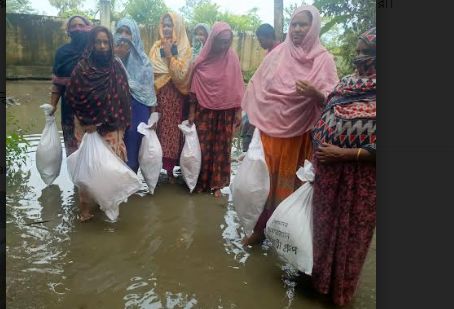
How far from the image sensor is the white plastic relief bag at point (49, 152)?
3924mm

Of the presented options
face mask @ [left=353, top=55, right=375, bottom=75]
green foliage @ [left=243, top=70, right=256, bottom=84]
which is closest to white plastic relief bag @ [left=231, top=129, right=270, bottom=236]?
face mask @ [left=353, top=55, right=375, bottom=75]

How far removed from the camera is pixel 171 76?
14.6 ft

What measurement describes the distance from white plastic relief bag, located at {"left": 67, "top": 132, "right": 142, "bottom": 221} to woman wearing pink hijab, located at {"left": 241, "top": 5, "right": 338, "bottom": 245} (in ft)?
3.63

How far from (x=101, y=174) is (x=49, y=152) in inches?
43.2

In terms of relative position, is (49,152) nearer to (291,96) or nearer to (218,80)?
(218,80)

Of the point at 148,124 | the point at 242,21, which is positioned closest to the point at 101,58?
the point at 148,124

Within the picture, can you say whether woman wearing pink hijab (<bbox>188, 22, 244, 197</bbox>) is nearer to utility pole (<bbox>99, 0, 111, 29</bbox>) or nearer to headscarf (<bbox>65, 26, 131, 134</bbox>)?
headscarf (<bbox>65, 26, 131, 134</bbox>)

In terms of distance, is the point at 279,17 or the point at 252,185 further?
the point at 279,17

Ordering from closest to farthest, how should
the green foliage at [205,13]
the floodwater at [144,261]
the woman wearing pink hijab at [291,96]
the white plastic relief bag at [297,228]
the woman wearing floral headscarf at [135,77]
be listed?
the white plastic relief bag at [297,228] < the floodwater at [144,261] < the woman wearing pink hijab at [291,96] < the woman wearing floral headscarf at [135,77] < the green foliage at [205,13]

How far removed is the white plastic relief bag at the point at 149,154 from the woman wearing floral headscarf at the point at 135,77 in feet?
0.27

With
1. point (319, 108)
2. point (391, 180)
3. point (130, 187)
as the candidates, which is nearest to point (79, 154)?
point (130, 187)

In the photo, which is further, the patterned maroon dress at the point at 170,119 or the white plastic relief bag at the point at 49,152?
the patterned maroon dress at the point at 170,119

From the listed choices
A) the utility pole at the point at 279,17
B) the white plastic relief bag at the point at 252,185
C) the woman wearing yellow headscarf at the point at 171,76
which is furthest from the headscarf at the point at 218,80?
the utility pole at the point at 279,17

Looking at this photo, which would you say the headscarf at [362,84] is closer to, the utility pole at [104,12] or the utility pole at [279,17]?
the utility pole at [279,17]
